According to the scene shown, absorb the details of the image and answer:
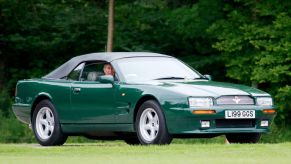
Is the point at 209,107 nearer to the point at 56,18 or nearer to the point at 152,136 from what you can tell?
the point at 152,136

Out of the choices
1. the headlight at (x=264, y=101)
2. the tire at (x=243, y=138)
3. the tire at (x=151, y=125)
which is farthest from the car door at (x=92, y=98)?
the headlight at (x=264, y=101)

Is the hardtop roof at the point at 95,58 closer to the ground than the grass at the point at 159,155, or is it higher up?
higher up

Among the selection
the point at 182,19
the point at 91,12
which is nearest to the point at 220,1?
the point at 182,19

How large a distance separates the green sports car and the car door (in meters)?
0.01

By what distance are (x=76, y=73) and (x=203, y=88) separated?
2.71 m

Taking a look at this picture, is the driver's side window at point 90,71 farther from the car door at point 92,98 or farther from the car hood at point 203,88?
the car hood at point 203,88

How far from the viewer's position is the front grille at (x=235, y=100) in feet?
53.9

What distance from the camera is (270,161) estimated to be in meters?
12.8

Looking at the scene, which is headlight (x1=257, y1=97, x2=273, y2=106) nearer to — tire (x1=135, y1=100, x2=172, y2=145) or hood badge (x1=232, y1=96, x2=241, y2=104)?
hood badge (x1=232, y1=96, x2=241, y2=104)

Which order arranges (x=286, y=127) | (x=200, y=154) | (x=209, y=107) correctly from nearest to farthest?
(x=200, y=154) → (x=209, y=107) → (x=286, y=127)

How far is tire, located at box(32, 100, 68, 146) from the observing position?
18406 millimetres

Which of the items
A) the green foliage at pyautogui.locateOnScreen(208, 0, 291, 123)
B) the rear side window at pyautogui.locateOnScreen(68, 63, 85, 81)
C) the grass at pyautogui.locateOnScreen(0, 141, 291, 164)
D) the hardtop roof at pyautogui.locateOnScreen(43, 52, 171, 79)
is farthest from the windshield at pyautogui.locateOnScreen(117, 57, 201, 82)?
the green foliage at pyautogui.locateOnScreen(208, 0, 291, 123)

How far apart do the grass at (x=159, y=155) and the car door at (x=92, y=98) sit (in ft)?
5.43

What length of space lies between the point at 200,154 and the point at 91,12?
2500 cm
